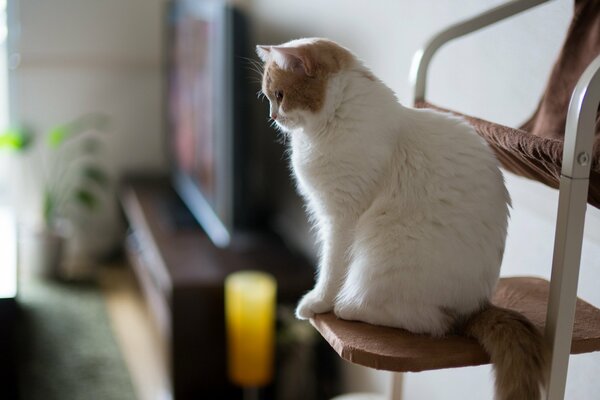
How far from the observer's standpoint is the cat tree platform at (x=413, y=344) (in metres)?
0.87

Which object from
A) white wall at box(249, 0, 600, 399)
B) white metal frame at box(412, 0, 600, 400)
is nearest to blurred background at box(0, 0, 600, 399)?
white wall at box(249, 0, 600, 399)

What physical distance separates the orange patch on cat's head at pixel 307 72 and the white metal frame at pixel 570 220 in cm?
34

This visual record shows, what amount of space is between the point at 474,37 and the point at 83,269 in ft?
8.15

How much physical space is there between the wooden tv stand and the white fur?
3.99ft

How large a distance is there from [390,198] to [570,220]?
26 cm

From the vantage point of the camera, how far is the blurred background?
Result: 1396mm

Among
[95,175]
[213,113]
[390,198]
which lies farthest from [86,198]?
[390,198]

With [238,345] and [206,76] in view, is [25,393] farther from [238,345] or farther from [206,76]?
[206,76]

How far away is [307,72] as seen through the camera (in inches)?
38.4

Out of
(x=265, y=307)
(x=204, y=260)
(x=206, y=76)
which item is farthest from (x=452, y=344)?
(x=206, y=76)

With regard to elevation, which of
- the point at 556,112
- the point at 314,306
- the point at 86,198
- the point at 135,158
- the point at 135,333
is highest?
the point at 556,112

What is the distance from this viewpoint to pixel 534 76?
1.31m

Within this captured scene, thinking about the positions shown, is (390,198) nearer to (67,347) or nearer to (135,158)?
(67,347)

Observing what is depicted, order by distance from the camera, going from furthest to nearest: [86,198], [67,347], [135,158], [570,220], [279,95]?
[135,158] → [86,198] → [67,347] → [279,95] → [570,220]
